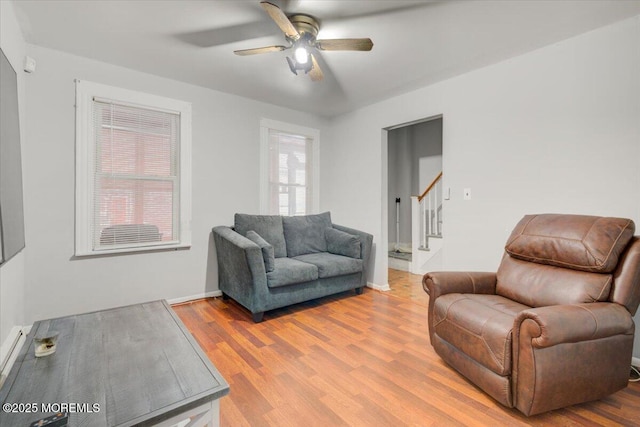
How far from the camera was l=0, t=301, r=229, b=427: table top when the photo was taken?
955mm

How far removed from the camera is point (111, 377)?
3.79 feet

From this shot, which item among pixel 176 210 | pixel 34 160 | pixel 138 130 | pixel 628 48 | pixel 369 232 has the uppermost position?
pixel 628 48

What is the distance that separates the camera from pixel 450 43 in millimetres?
2395

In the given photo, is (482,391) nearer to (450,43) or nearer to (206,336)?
(206,336)

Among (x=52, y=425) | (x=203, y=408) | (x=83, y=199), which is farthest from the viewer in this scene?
(x=83, y=199)

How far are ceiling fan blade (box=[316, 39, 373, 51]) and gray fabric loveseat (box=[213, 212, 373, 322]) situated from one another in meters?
1.75

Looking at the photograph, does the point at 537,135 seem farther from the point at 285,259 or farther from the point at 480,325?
the point at 285,259

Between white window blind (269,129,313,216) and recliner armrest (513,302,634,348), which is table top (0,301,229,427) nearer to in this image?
recliner armrest (513,302,634,348)

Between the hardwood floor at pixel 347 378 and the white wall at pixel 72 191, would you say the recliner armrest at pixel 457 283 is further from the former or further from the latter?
the white wall at pixel 72 191

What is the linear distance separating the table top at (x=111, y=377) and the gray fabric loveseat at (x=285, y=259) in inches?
47.5

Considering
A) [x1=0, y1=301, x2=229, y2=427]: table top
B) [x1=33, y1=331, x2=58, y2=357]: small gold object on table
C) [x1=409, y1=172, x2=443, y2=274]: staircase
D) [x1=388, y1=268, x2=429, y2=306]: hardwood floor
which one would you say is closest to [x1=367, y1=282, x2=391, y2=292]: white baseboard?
[x1=388, y1=268, x2=429, y2=306]: hardwood floor

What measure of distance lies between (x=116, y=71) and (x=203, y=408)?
10.4 feet

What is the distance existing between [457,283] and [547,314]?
70cm

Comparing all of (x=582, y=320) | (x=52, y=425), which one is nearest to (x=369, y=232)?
(x=582, y=320)
